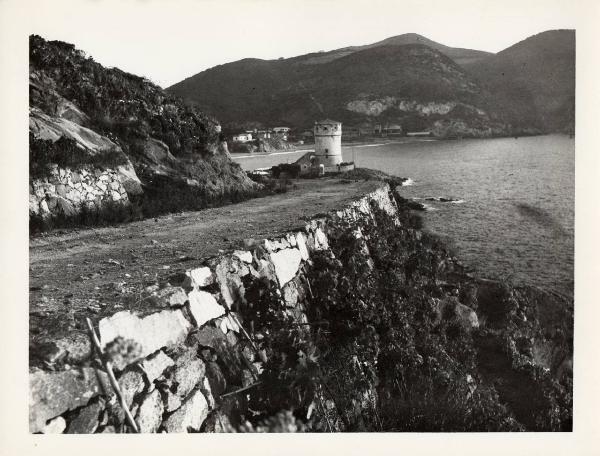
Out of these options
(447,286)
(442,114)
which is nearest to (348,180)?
(447,286)

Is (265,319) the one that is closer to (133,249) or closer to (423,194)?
(133,249)

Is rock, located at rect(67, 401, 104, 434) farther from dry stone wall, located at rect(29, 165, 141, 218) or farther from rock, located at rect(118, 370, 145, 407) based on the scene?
dry stone wall, located at rect(29, 165, 141, 218)

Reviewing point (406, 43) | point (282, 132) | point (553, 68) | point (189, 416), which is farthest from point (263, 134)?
point (189, 416)

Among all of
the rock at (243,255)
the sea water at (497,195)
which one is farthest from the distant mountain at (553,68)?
the rock at (243,255)

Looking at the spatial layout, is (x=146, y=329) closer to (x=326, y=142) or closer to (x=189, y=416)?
(x=189, y=416)

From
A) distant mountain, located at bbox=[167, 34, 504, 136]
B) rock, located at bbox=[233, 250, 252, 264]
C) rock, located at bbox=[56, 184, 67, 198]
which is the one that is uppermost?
distant mountain, located at bbox=[167, 34, 504, 136]

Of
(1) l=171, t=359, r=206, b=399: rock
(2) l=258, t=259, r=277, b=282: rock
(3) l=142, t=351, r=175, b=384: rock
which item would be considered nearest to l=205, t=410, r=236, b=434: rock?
(1) l=171, t=359, r=206, b=399: rock

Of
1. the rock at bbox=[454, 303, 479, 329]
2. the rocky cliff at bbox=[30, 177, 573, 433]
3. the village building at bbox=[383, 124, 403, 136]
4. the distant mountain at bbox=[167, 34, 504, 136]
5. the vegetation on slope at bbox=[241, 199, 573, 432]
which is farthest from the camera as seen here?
the village building at bbox=[383, 124, 403, 136]
